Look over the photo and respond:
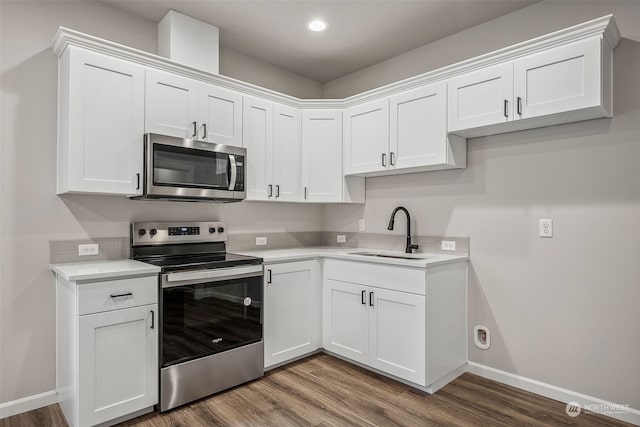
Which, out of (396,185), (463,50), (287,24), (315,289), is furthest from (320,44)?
(315,289)

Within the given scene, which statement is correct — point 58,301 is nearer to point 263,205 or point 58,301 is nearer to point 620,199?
point 263,205

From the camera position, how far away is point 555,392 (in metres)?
2.49

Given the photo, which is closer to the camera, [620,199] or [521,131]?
[620,199]

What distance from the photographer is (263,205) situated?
360cm

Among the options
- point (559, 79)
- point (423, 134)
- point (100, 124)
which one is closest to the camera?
point (559, 79)

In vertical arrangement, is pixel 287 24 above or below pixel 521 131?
above

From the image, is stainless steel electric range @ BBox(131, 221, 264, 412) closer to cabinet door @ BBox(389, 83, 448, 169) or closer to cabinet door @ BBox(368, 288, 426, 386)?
cabinet door @ BBox(368, 288, 426, 386)

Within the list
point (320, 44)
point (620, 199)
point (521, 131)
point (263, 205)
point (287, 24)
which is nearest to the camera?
point (620, 199)

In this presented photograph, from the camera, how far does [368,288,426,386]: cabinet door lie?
2.54m

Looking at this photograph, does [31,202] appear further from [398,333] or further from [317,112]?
[398,333]

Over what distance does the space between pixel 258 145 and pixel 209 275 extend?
1.23 m

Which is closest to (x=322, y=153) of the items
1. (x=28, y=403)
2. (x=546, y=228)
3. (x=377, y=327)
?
(x=377, y=327)

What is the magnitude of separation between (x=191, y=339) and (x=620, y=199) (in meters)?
2.77

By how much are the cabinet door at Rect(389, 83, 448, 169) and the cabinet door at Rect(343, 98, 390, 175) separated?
8 cm
